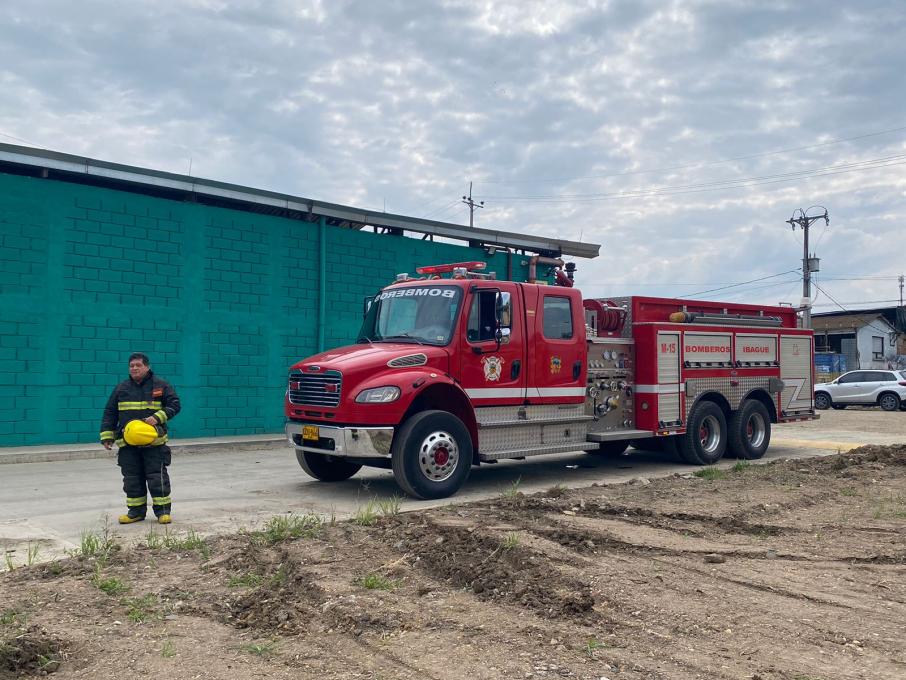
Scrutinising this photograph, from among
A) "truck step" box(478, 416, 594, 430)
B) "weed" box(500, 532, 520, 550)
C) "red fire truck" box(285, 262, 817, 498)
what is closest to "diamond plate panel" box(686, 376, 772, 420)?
"red fire truck" box(285, 262, 817, 498)

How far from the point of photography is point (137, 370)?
26.6ft

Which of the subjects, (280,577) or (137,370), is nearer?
(280,577)

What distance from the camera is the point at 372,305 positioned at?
10.9m

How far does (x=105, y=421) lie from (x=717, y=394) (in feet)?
30.0

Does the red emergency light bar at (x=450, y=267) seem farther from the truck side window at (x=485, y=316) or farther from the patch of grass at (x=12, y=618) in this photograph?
the patch of grass at (x=12, y=618)

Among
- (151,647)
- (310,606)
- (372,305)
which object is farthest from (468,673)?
(372,305)

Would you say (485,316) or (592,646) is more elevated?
(485,316)

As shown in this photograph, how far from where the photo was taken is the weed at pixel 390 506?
7.97 m

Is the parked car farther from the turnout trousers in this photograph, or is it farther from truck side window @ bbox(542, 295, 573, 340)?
the turnout trousers

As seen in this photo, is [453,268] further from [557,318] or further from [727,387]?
[727,387]

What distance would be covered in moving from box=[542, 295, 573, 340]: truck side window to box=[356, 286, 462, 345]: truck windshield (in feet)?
4.48

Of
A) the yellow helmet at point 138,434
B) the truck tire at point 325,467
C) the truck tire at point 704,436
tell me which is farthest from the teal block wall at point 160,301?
the truck tire at point 704,436

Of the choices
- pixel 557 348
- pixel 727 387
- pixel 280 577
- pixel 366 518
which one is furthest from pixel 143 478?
pixel 727 387

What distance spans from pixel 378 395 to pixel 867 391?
26.7 m
